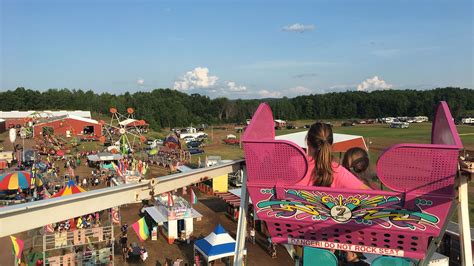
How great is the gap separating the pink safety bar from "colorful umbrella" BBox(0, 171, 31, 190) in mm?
22920

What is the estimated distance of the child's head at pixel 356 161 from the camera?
354 cm

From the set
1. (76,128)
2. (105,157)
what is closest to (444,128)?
(105,157)

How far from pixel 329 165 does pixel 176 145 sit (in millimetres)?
37843

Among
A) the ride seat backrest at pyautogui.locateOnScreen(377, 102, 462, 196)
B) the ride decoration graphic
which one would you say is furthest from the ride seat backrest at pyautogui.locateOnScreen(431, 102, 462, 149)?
the ride decoration graphic

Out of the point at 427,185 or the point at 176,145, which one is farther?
the point at 176,145

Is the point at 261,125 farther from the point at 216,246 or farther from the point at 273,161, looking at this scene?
the point at 216,246

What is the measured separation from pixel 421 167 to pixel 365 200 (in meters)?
0.43

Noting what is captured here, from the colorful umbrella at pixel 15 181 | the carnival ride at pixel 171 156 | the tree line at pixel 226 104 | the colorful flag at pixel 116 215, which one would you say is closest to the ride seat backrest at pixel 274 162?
the colorful flag at pixel 116 215

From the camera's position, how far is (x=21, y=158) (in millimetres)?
33469

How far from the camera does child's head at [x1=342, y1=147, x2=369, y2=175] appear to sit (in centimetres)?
354

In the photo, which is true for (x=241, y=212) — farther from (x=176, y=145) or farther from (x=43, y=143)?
(x=43, y=143)

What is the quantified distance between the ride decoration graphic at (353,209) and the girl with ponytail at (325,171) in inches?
5.8

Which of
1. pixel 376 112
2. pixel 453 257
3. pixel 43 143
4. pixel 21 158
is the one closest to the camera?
pixel 453 257

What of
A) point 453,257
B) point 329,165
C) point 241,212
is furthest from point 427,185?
point 453,257
